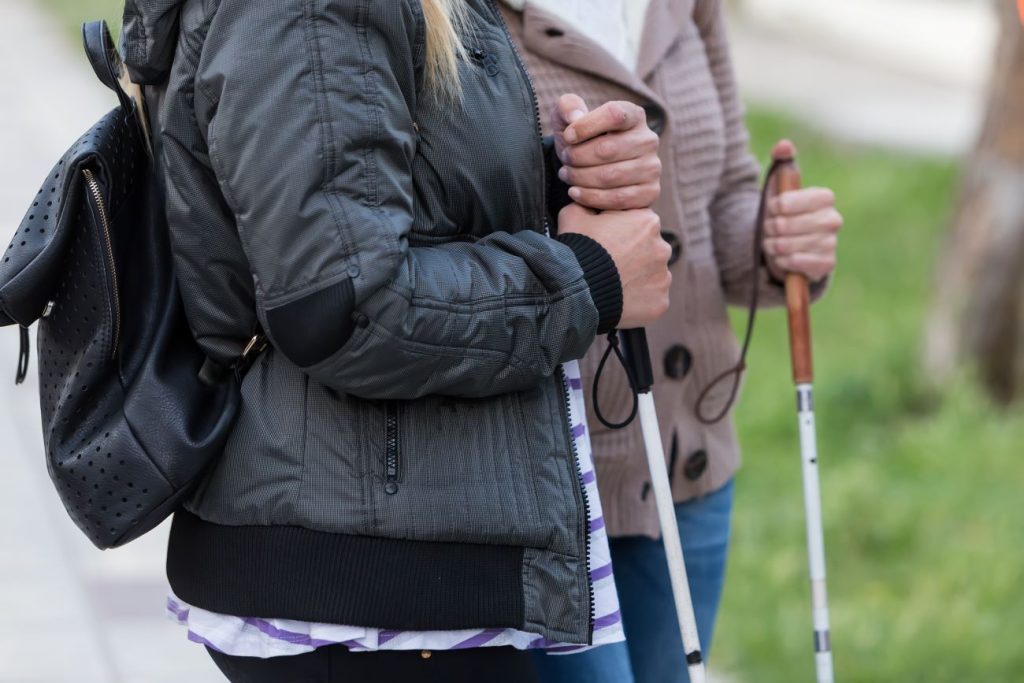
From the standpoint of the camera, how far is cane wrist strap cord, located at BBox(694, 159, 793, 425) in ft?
8.27

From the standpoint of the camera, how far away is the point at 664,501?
2150 mm

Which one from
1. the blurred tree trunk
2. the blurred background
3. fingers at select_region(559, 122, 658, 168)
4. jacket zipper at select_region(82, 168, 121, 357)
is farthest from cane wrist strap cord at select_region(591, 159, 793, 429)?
the blurred tree trunk

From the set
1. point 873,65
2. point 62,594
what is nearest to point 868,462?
point 62,594

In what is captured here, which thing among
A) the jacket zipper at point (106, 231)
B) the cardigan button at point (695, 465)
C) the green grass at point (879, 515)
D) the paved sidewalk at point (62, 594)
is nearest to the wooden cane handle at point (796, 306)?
the cardigan button at point (695, 465)

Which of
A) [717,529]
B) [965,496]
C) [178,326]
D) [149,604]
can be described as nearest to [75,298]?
[178,326]

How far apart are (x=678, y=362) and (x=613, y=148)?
57 cm

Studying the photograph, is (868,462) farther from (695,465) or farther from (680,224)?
(680,224)

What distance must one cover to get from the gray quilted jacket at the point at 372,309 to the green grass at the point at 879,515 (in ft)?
8.09

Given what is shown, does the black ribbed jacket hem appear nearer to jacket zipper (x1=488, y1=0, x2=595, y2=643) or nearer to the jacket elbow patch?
jacket zipper (x1=488, y1=0, x2=595, y2=643)

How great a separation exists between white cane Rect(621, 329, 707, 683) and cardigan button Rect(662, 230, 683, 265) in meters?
0.30

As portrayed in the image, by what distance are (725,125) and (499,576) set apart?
1.11m

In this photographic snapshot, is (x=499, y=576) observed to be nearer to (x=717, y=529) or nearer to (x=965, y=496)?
(x=717, y=529)

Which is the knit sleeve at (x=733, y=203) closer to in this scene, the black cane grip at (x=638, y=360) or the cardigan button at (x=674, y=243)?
the cardigan button at (x=674, y=243)

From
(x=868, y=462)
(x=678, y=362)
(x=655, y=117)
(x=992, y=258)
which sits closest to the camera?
(x=655, y=117)
